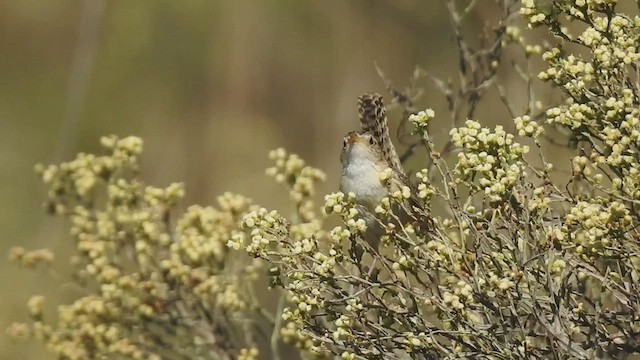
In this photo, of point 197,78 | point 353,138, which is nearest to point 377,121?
point 353,138

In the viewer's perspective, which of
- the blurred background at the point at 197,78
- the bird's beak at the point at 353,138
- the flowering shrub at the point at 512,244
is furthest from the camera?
the blurred background at the point at 197,78

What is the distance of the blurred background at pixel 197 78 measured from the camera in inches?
159

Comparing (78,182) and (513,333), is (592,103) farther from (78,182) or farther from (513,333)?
(78,182)

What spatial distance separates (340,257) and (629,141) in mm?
509

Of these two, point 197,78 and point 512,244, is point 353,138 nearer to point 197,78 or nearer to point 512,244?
point 512,244

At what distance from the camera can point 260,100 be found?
4234 mm

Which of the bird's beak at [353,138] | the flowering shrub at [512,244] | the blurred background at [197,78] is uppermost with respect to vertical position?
the blurred background at [197,78]

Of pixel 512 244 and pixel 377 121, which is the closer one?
pixel 512 244

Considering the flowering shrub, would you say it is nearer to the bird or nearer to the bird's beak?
the bird

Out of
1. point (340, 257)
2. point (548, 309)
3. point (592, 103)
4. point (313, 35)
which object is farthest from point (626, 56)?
point (313, 35)

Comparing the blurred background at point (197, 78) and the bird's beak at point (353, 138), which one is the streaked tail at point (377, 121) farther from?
the blurred background at point (197, 78)

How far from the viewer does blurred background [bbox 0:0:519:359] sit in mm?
4047

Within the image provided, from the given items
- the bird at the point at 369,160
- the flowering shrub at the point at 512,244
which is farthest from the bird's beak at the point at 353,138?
the flowering shrub at the point at 512,244

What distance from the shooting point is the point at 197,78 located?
426 cm
